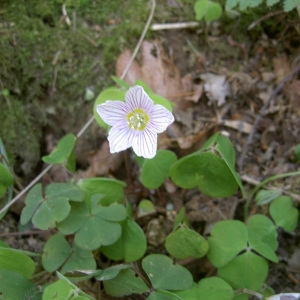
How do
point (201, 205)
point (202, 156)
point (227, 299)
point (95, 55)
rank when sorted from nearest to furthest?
point (227, 299) → point (202, 156) → point (201, 205) → point (95, 55)

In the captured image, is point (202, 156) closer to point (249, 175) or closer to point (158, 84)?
point (249, 175)

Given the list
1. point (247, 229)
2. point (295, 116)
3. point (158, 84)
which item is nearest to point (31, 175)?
point (158, 84)

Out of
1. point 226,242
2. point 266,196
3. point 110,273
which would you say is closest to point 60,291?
point 110,273

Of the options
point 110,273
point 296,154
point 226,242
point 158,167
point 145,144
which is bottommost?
point 226,242

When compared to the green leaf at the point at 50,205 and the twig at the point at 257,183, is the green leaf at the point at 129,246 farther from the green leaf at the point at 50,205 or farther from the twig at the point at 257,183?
the twig at the point at 257,183

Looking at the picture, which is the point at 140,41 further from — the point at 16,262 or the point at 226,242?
the point at 16,262

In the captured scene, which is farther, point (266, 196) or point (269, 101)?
point (269, 101)

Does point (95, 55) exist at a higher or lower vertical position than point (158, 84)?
higher

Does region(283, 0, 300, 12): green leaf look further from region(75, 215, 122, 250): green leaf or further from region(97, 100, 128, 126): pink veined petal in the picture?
region(75, 215, 122, 250): green leaf
